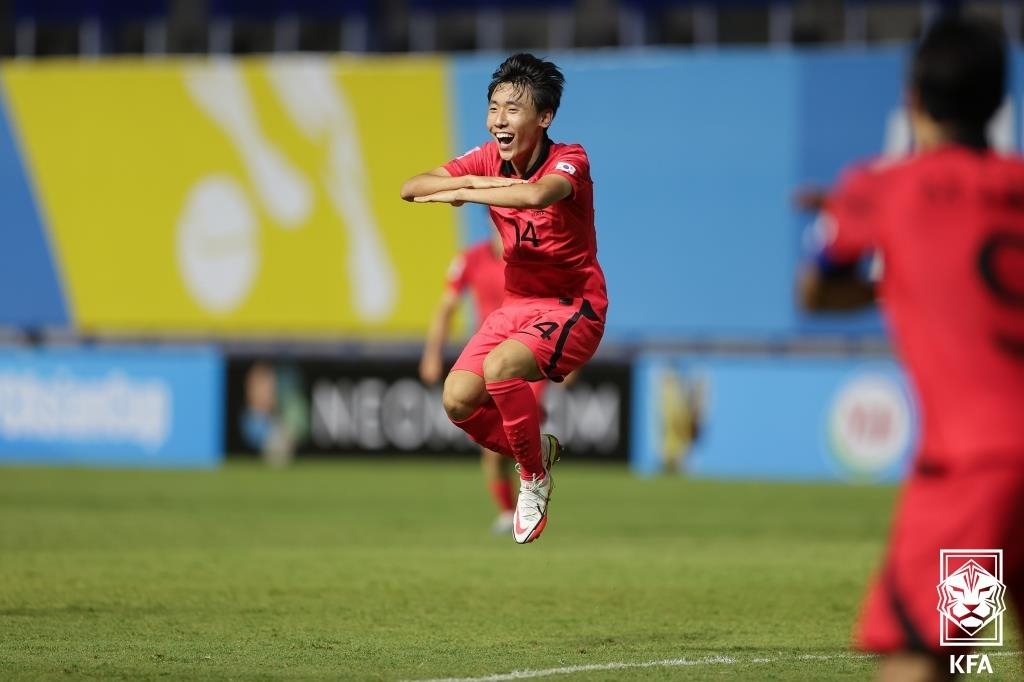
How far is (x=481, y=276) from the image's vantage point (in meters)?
14.1

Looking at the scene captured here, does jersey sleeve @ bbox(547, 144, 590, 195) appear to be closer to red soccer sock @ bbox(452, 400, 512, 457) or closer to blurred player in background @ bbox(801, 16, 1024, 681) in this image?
red soccer sock @ bbox(452, 400, 512, 457)

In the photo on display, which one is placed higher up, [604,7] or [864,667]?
[604,7]

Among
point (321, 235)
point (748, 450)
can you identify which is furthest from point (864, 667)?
point (321, 235)

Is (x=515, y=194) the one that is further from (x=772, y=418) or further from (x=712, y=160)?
(x=712, y=160)

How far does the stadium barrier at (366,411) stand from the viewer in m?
21.0

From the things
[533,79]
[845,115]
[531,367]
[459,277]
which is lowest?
[531,367]

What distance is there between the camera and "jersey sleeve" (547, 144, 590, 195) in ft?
25.0

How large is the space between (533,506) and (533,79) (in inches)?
79.8

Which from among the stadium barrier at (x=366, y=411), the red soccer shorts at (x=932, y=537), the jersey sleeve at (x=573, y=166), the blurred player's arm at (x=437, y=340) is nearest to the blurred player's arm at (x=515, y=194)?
the jersey sleeve at (x=573, y=166)

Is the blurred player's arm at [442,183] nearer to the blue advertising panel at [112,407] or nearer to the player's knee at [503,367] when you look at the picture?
the player's knee at [503,367]

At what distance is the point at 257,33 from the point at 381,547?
56.3 ft

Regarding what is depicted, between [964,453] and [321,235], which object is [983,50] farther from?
[321,235]

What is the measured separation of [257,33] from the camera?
2795 centimetres

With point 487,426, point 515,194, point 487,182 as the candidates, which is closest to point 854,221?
point 515,194
